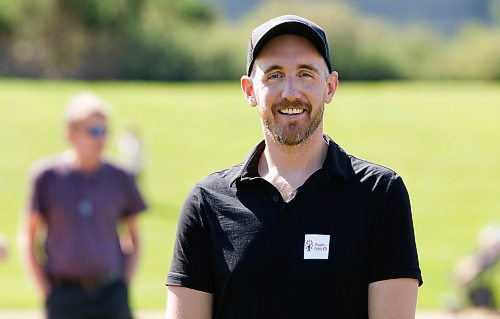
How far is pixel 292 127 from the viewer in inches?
128

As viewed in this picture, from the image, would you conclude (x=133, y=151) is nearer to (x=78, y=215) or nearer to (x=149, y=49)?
(x=78, y=215)

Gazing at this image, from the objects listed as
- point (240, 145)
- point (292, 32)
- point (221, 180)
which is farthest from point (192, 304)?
point (240, 145)

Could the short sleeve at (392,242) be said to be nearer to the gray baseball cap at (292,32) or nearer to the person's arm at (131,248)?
the gray baseball cap at (292,32)

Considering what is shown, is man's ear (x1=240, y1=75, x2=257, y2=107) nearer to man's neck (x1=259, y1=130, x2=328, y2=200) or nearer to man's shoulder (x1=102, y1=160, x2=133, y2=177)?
Answer: man's neck (x1=259, y1=130, x2=328, y2=200)

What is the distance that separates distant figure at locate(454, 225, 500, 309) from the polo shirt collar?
29.2 feet

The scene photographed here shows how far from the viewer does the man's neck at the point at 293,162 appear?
10.8ft

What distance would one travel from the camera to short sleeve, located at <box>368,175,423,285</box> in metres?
3.14

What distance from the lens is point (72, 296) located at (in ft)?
22.0

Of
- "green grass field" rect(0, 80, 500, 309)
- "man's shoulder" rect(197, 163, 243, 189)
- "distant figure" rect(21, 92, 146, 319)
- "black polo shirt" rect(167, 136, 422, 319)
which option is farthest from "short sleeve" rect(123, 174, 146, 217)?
"green grass field" rect(0, 80, 500, 309)

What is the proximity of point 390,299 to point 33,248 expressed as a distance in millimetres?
4135

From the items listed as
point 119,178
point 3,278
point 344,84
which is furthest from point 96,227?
point 344,84

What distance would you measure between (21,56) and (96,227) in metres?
40.2

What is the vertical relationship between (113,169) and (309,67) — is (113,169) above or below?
above

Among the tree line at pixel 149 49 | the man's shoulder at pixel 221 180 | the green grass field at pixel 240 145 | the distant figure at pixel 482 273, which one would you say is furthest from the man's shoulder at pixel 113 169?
the tree line at pixel 149 49
